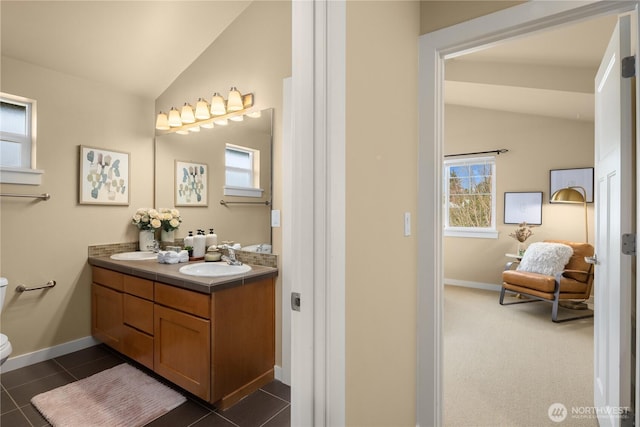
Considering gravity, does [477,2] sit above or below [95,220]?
above

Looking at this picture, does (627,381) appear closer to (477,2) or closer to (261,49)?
(477,2)

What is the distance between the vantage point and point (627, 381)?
4.48 feet

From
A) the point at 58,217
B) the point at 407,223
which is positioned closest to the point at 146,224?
the point at 58,217

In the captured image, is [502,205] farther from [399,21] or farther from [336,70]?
[336,70]

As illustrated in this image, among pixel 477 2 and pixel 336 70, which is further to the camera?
pixel 477 2

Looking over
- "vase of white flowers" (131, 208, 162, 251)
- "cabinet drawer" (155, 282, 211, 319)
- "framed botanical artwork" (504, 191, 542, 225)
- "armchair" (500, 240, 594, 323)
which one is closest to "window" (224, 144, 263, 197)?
"vase of white flowers" (131, 208, 162, 251)

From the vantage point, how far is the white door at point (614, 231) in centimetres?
137

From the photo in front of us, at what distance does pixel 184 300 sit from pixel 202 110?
164 cm

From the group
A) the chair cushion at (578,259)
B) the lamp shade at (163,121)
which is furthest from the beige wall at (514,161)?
the lamp shade at (163,121)

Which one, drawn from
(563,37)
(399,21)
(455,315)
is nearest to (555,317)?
(455,315)

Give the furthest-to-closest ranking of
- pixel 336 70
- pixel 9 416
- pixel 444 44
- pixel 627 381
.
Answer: pixel 9 416
pixel 444 44
pixel 627 381
pixel 336 70

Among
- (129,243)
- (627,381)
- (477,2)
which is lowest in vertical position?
(627,381)

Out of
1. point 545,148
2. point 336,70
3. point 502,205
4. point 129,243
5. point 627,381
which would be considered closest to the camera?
point 336,70

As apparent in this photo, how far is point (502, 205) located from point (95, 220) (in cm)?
511
